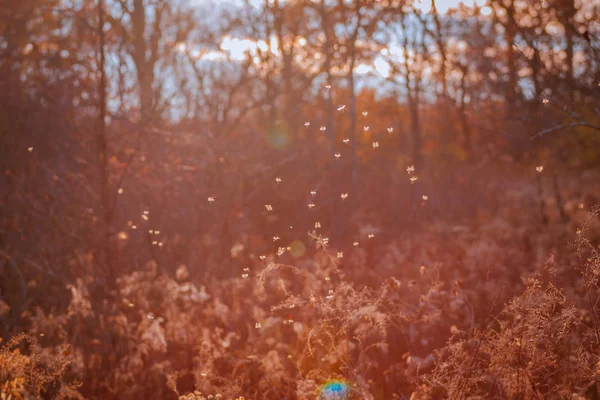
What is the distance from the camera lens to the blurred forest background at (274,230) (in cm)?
486

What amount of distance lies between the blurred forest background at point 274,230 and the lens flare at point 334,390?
0.28ft

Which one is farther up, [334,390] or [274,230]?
[274,230]

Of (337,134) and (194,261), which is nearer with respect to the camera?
(194,261)

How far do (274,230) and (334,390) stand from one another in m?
8.61

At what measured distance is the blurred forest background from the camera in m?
4.86

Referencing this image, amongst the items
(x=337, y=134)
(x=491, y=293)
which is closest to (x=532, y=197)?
(x=337, y=134)

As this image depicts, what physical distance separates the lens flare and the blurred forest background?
0.28ft

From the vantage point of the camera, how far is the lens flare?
14.4 feet

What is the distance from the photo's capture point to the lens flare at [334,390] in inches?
173

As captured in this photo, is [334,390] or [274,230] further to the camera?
[274,230]

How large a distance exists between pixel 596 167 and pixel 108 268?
1869 cm

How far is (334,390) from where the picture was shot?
4.50 m

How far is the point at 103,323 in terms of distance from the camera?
6.79 meters

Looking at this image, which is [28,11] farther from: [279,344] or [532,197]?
[532,197]
